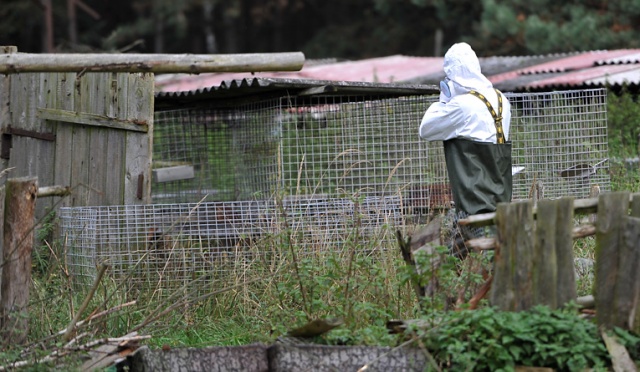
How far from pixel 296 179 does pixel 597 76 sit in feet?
23.4

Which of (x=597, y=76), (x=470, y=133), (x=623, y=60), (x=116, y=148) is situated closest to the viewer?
(x=470, y=133)

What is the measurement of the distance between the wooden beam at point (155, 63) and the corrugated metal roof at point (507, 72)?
680 centimetres

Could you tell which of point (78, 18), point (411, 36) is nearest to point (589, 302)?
point (411, 36)

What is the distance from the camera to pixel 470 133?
6.95 m

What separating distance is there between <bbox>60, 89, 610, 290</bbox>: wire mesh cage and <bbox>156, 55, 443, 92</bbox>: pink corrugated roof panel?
20.5 ft

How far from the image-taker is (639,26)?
23.3 m

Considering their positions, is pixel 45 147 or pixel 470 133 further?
pixel 45 147

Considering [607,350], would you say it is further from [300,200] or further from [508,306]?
[300,200]

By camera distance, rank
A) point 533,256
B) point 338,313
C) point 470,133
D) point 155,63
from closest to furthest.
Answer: point 533,256
point 155,63
point 338,313
point 470,133

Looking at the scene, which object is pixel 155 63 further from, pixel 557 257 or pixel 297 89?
pixel 297 89

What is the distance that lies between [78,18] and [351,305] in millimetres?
32617

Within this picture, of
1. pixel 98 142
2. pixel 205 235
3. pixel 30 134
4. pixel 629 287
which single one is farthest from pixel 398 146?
pixel 629 287

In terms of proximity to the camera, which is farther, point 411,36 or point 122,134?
point 411,36

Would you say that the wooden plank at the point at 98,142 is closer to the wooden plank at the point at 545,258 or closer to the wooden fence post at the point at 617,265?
the wooden plank at the point at 545,258
